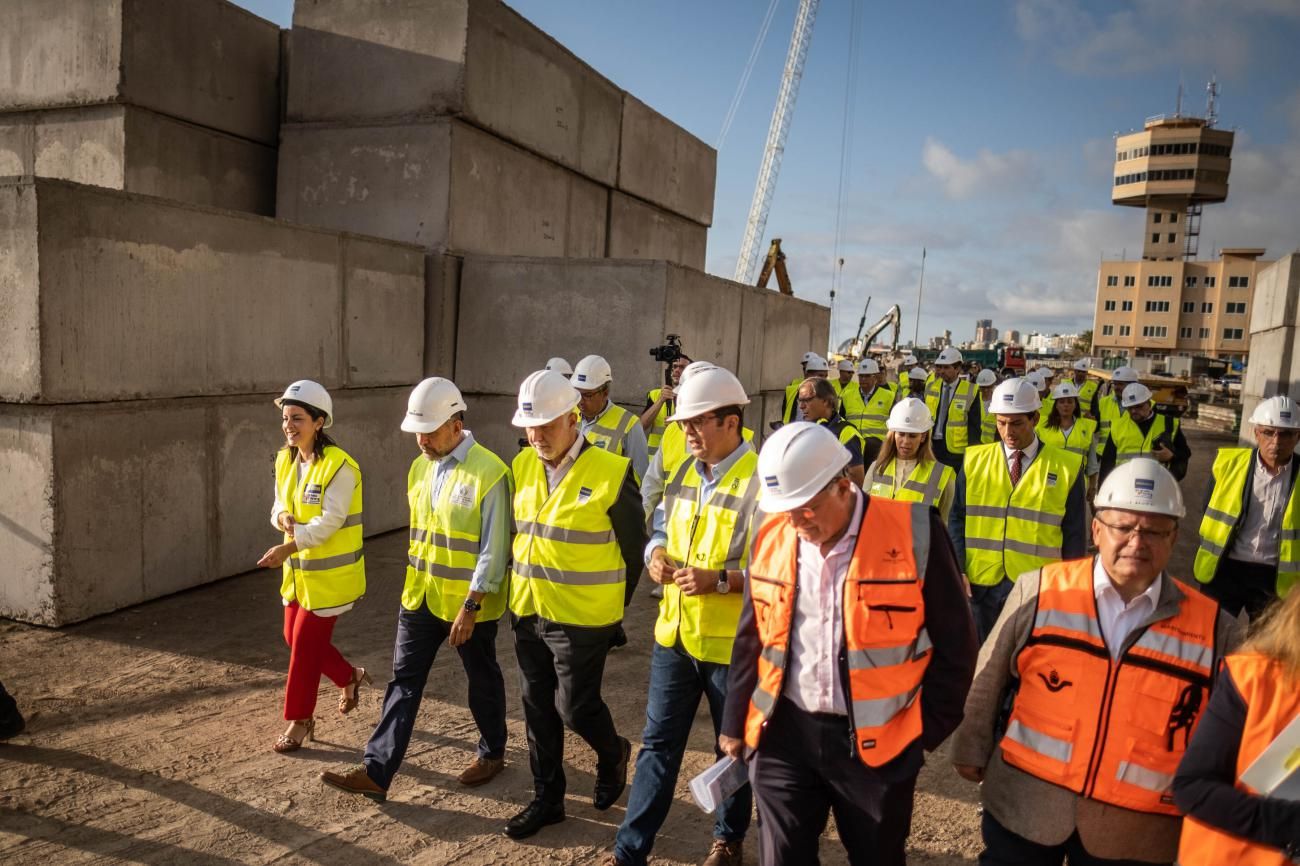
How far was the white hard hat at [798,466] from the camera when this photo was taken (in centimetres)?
242

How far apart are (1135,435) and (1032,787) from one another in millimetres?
7472

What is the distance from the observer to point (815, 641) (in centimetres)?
255

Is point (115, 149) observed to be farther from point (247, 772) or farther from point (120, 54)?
point (247, 772)

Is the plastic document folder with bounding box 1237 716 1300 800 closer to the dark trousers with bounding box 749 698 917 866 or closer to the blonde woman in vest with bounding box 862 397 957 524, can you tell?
Result: the dark trousers with bounding box 749 698 917 866

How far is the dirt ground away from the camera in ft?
12.2

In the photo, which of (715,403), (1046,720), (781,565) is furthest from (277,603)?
(1046,720)

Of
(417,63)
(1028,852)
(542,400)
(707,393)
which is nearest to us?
(1028,852)

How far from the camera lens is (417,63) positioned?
32.5 ft

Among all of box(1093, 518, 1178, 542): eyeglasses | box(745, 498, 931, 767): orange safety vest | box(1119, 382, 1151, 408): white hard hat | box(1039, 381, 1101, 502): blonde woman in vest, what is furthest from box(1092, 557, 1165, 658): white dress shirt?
box(1119, 382, 1151, 408): white hard hat

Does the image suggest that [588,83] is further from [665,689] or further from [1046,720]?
[1046,720]

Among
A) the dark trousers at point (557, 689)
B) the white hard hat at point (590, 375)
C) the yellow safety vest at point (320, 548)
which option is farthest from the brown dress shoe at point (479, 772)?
the white hard hat at point (590, 375)

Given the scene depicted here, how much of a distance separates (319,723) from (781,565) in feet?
11.6

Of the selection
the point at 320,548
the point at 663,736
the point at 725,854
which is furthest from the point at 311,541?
the point at 725,854

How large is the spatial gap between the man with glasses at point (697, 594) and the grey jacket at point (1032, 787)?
3.29 feet
